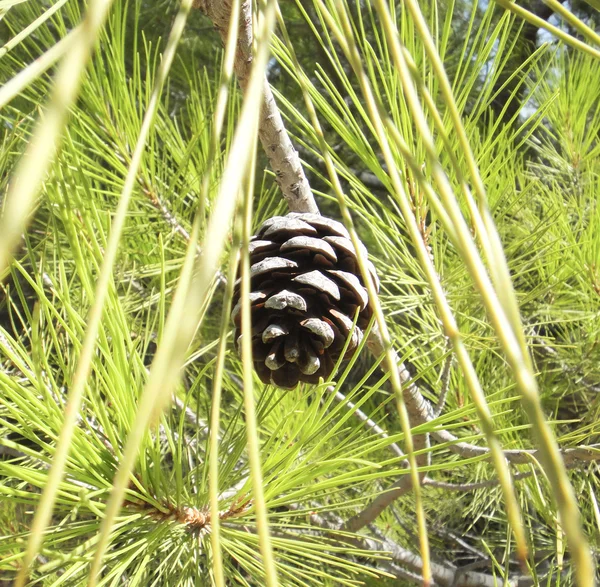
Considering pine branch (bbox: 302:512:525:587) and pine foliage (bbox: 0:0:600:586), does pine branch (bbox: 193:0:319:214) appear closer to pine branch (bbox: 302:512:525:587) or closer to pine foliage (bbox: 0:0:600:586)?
pine foliage (bbox: 0:0:600:586)

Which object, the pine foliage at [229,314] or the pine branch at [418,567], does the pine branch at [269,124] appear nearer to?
the pine foliage at [229,314]

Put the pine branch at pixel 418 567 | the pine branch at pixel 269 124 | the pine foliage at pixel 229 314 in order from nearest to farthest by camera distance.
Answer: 1. the pine foliage at pixel 229 314
2. the pine branch at pixel 269 124
3. the pine branch at pixel 418 567

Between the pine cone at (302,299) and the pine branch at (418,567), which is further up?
the pine cone at (302,299)

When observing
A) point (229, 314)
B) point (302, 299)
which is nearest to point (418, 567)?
point (302, 299)

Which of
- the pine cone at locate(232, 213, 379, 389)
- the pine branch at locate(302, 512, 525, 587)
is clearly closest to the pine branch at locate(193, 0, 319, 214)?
the pine cone at locate(232, 213, 379, 389)

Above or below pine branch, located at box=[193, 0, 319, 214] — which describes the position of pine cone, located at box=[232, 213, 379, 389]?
below

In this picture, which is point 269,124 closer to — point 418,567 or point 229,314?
point 229,314

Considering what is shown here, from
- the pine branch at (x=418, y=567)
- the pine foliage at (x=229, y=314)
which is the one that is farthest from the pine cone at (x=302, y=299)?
the pine branch at (x=418, y=567)

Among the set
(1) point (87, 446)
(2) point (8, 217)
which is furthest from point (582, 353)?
(2) point (8, 217)

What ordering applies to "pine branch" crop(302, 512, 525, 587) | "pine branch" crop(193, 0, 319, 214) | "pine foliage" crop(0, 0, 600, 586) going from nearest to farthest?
1. "pine foliage" crop(0, 0, 600, 586)
2. "pine branch" crop(193, 0, 319, 214)
3. "pine branch" crop(302, 512, 525, 587)
